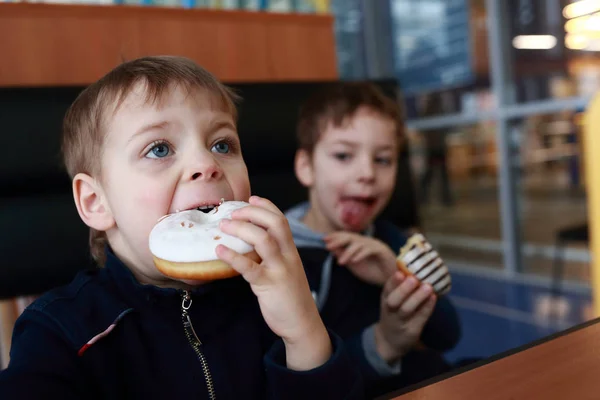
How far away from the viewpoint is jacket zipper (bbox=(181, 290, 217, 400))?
0.69 metres

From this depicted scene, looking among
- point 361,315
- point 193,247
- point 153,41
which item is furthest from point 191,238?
point 153,41

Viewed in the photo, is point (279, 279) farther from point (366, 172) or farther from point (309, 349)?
point (366, 172)

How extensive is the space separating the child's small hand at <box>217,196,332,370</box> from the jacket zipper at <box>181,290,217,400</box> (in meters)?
0.12

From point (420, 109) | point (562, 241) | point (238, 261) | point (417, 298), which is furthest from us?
point (420, 109)

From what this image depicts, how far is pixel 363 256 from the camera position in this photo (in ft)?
3.46

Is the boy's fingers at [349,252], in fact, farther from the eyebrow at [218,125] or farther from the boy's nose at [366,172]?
→ the eyebrow at [218,125]

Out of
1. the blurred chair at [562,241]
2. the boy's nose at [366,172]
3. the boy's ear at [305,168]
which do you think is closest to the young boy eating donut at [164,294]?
the boy's nose at [366,172]

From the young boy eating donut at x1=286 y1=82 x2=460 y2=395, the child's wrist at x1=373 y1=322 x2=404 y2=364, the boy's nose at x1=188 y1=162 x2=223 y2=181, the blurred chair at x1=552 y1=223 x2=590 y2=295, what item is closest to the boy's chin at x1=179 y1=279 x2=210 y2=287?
the boy's nose at x1=188 y1=162 x2=223 y2=181

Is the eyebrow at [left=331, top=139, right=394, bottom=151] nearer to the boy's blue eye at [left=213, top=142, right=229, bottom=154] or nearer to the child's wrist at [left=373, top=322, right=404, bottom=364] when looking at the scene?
the child's wrist at [left=373, top=322, right=404, bottom=364]

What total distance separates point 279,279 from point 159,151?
0.69ft

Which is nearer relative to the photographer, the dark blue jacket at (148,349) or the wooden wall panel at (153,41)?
the dark blue jacket at (148,349)

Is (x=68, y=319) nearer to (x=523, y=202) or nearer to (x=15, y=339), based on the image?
(x=15, y=339)

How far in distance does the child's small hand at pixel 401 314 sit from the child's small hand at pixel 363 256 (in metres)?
0.10

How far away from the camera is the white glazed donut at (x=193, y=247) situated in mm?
577
